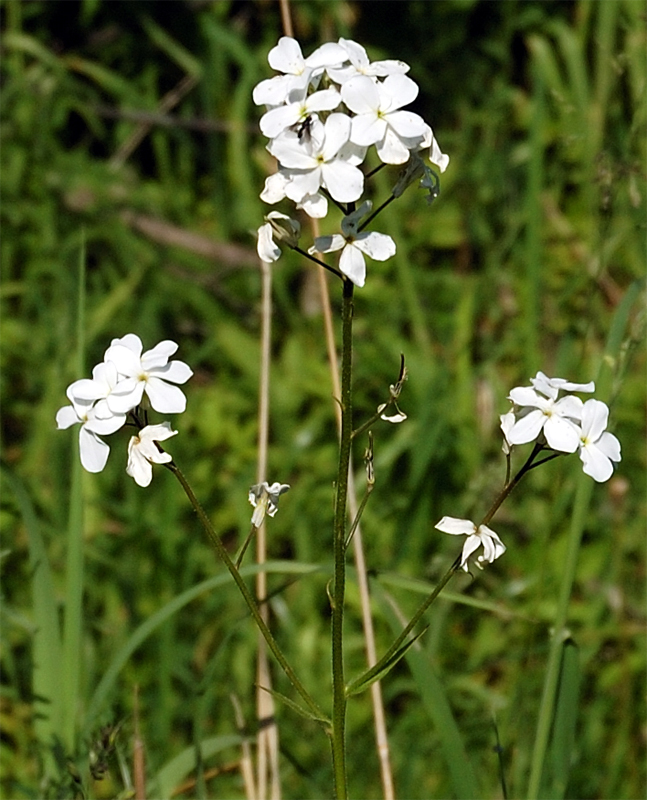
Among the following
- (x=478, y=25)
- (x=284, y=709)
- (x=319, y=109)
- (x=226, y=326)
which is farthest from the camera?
(x=478, y=25)

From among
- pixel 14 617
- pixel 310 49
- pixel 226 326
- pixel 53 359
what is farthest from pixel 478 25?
pixel 14 617

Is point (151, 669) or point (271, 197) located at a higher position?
point (271, 197)

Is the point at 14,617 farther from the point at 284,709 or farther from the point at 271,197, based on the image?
the point at 271,197

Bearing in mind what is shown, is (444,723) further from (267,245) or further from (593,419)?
(267,245)

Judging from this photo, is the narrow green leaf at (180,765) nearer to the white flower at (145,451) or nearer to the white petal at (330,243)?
the white flower at (145,451)

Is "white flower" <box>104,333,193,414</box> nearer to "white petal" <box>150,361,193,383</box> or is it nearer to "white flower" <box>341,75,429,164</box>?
"white petal" <box>150,361,193,383</box>
